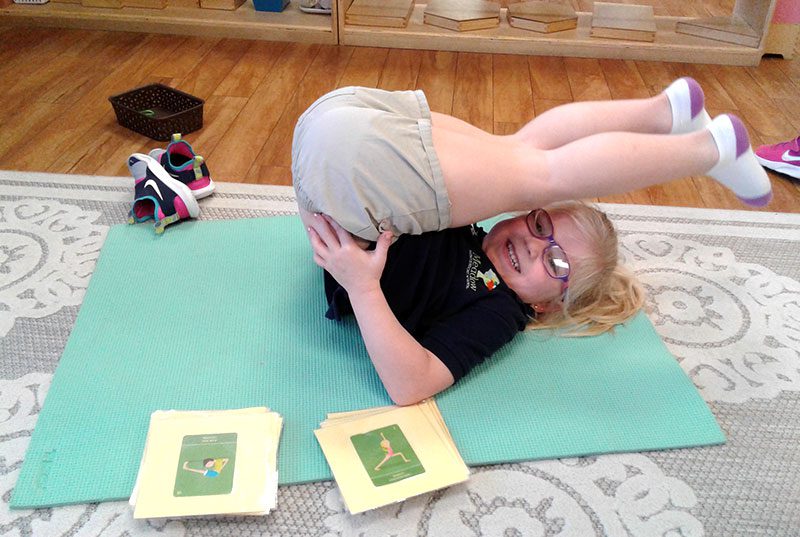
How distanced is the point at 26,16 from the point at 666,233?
Result: 2.64 metres

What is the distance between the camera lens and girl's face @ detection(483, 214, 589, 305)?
1.30m

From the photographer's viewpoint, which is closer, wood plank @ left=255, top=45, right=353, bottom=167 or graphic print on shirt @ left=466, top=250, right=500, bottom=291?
graphic print on shirt @ left=466, top=250, right=500, bottom=291

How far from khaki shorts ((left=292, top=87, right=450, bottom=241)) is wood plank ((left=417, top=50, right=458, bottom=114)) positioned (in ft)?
3.94

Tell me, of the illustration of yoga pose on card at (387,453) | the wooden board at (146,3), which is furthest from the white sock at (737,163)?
the wooden board at (146,3)

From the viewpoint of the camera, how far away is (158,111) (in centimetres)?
218

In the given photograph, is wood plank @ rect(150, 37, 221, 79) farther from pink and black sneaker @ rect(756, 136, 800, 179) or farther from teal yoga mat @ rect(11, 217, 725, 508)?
pink and black sneaker @ rect(756, 136, 800, 179)

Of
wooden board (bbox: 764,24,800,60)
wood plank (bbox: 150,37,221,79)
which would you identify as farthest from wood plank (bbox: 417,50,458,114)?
wooden board (bbox: 764,24,800,60)

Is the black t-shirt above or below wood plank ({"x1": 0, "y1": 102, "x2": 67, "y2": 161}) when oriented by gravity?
above

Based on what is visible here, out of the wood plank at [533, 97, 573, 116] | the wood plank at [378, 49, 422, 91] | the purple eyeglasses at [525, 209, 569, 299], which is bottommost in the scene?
the wood plank at [533, 97, 573, 116]

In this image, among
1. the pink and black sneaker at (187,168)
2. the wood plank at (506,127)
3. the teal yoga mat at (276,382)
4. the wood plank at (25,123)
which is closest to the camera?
the teal yoga mat at (276,382)

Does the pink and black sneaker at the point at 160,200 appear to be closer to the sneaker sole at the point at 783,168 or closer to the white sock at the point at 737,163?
the white sock at the point at 737,163

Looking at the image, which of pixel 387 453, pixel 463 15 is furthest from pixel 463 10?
pixel 387 453

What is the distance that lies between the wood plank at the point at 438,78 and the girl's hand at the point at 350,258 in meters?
1.24

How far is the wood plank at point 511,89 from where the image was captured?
2.31 m
